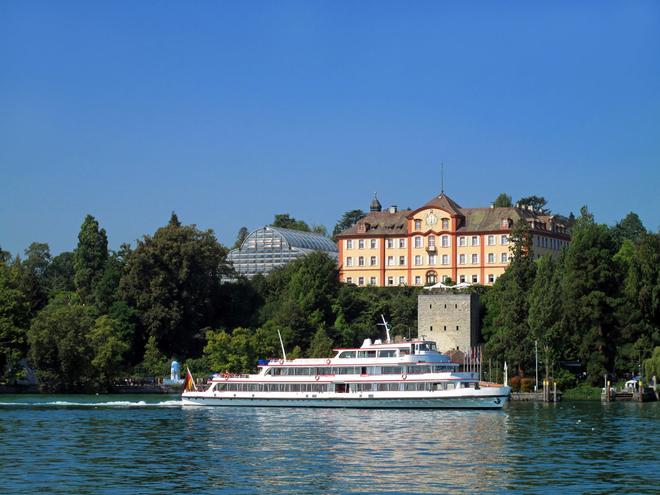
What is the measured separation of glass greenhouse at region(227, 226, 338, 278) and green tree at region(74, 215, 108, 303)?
20614 millimetres

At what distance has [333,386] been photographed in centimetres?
7800

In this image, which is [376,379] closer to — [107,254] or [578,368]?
[578,368]

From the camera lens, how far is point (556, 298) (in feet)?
301

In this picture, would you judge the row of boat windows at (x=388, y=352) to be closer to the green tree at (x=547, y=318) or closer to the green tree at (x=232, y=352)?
the green tree at (x=547, y=318)

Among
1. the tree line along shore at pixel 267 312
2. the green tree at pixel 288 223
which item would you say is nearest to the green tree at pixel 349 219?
the green tree at pixel 288 223

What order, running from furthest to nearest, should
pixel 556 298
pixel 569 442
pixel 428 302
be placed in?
pixel 428 302 < pixel 556 298 < pixel 569 442

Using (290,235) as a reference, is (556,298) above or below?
below

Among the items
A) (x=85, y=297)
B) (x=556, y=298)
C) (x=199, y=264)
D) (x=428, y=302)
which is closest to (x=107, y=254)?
(x=85, y=297)

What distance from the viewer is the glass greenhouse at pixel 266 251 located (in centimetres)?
14075

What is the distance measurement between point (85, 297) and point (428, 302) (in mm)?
36404

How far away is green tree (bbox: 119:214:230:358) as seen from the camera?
352 ft

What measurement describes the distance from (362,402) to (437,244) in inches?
2007

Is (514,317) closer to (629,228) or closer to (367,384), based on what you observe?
(367,384)

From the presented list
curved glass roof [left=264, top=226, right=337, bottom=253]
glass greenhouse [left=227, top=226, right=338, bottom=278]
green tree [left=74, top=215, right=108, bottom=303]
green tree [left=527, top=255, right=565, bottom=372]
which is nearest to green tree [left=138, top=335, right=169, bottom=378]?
green tree [left=74, top=215, right=108, bottom=303]
